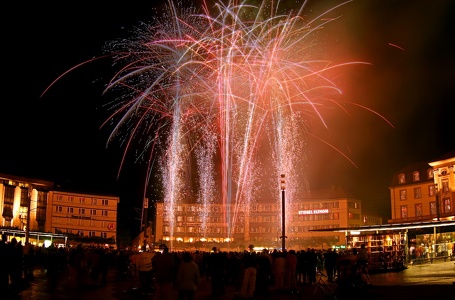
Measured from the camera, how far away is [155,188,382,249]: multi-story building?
10519cm

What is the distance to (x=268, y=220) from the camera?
114 meters

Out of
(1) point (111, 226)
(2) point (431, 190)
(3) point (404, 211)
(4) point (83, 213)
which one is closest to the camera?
(2) point (431, 190)

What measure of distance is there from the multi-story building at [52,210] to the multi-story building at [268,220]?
12.2 meters

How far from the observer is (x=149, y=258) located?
63.7ft

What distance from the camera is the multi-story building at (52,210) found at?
2830 inches

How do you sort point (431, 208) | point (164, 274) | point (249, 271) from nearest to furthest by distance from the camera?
1. point (164, 274)
2. point (249, 271)
3. point (431, 208)

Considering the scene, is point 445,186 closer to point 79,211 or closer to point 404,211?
point 404,211

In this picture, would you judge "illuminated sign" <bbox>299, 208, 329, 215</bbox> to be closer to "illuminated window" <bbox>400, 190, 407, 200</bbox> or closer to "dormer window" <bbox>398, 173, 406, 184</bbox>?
"dormer window" <bbox>398, 173, 406, 184</bbox>

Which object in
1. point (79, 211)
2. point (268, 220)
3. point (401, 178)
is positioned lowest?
point (268, 220)

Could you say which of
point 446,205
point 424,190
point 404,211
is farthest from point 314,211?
point 446,205

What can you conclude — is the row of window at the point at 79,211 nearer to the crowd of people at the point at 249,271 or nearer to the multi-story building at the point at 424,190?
the multi-story building at the point at 424,190

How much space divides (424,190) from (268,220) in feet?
137

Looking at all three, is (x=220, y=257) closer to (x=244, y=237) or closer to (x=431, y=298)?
(x=431, y=298)

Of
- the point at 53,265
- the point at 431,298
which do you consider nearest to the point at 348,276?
the point at 431,298
